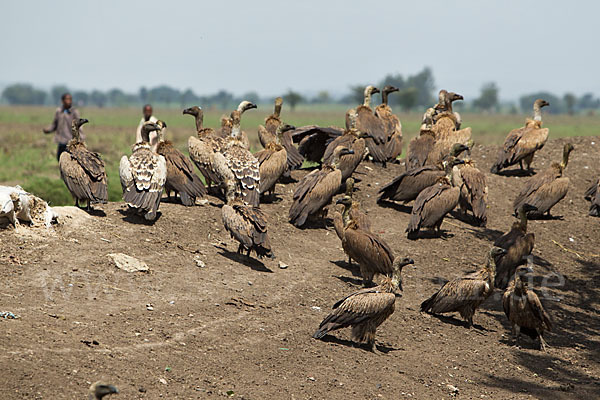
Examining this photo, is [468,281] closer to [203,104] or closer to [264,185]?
[264,185]

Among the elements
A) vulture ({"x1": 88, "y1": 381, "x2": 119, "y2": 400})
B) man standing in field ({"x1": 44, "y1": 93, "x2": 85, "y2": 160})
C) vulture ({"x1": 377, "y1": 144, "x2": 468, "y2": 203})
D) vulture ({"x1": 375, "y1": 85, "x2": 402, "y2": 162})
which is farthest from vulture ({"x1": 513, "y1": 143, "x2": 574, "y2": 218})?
vulture ({"x1": 88, "y1": 381, "x2": 119, "y2": 400})

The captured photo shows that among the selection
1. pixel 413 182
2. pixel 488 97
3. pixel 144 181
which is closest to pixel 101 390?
pixel 144 181

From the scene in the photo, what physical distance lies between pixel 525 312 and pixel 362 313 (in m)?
2.29

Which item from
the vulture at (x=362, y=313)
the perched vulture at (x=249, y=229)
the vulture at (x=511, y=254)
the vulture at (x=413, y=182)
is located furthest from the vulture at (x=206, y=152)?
the vulture at (x=362, y=313)

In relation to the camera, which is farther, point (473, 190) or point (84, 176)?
point (473, 190)

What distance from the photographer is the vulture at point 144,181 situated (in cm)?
1055

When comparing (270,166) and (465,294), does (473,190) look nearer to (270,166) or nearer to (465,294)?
(270,166)

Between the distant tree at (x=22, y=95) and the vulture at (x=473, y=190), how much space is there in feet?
575

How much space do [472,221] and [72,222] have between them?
7530mm

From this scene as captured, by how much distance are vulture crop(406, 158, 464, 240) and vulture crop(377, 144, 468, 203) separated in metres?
0.86

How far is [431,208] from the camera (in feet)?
39.8

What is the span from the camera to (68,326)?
275 inches

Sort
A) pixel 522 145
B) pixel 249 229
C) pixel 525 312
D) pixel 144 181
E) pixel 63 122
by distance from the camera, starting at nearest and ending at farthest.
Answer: pixel 525 312 < pixel 249 229 < pixel 144 181 < pixel 63 122 < pixel 522 145

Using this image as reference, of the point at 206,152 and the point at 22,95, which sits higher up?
the point at 206,152
